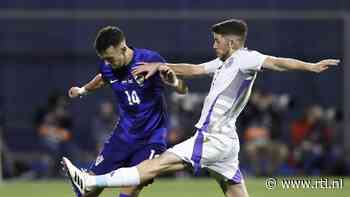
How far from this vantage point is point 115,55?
10758 mm

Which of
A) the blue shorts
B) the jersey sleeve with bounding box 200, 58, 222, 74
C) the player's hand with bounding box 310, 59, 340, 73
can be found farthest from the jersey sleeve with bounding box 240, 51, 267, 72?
the blue shorts

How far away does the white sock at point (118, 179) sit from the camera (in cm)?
1011

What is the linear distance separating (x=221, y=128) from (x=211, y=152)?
266 millimetres

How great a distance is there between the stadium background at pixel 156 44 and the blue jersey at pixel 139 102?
1329cm

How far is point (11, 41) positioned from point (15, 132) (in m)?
2.22

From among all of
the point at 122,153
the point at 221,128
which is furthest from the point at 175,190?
the point at 221,128

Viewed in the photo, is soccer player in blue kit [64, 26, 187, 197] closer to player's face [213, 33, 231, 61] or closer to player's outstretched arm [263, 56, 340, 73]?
player's face [213, 33, 231, 61]

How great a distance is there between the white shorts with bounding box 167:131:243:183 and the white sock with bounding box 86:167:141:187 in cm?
42

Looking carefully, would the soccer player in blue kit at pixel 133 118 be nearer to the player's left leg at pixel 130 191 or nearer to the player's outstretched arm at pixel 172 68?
the player's left leg at pixel 130 191

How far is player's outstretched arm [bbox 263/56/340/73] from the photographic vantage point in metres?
9.96

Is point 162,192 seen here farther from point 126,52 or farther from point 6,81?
point 6,81

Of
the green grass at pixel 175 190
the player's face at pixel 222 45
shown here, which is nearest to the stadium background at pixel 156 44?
the green grass at pixel 175 190

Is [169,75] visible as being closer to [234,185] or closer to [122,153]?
[122,153]

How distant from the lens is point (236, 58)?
1036cm
